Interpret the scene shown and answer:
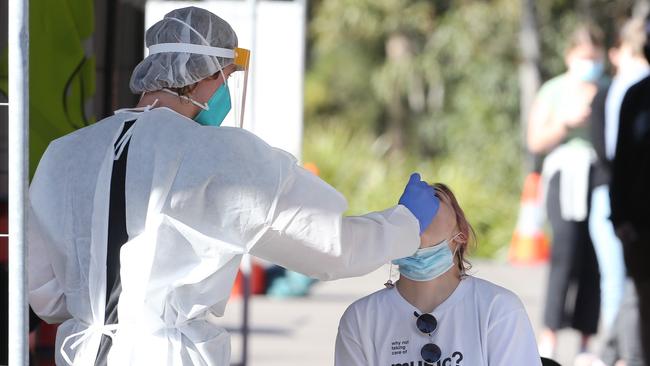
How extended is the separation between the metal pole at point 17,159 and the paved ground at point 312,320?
14.8 ft

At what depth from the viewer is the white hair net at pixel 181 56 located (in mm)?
2922

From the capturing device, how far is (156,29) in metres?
2.98

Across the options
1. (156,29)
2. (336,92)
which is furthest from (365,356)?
(336,92)

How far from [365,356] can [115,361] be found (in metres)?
0.75

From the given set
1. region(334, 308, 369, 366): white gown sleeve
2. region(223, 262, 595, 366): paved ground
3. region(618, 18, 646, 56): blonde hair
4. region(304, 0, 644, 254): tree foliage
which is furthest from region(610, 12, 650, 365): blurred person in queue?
region(304, 0, 644, 254): tree foliage

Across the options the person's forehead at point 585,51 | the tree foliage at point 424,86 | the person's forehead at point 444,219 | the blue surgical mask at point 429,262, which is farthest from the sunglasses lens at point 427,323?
the tree foliage at point 424,86

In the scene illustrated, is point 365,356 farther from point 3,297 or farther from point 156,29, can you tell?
point 3,297

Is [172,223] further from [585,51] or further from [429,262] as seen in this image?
[585,51]

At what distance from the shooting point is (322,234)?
2.83 meters

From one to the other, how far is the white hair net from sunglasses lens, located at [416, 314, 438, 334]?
2.74ft

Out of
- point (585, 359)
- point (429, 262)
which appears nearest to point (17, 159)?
point (429, 262)

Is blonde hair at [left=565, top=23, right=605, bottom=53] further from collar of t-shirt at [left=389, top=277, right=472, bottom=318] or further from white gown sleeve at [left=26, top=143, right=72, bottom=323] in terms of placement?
white gown sleeve at [left=26, top=143, right=72, bottom=323]

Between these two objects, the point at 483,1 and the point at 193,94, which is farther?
the point at 483,1

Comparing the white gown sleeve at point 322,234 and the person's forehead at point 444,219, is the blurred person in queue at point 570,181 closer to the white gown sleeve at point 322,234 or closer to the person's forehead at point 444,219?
the person's forehead at point 444,219
